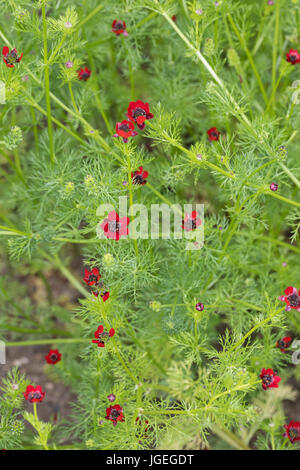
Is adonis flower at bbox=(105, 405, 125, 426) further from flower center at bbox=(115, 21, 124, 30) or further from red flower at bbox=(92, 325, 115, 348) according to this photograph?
flower center at bbox=(115, 21, 124, 30)

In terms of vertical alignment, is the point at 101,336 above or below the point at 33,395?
above

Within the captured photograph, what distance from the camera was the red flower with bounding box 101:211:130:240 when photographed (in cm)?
166

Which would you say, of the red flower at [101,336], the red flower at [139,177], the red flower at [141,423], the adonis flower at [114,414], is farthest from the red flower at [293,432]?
the red flower at [139,177]

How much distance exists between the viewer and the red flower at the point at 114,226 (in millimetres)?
1655

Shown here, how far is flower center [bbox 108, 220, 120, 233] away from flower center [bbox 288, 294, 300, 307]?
62cm

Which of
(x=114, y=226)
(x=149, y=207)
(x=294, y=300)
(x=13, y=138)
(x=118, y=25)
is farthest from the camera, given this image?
(x=149, y=207)

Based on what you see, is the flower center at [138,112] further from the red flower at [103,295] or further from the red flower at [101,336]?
the red flower at [101,336]

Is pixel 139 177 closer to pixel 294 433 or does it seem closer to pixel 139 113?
pixel 139 113

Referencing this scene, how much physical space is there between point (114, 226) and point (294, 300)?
645mm

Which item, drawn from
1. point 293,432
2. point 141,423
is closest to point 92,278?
point 141,423

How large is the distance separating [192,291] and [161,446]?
0.80 metres

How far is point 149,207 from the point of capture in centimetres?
205

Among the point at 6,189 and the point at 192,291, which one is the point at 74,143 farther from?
the point at 192,291

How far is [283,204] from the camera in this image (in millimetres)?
2338
